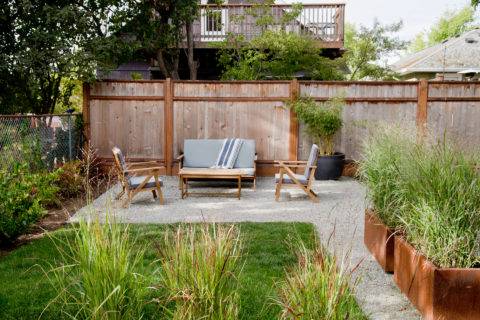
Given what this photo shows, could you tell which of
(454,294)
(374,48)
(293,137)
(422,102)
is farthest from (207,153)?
(374,48)

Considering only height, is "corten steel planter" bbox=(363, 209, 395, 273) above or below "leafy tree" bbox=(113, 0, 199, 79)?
below

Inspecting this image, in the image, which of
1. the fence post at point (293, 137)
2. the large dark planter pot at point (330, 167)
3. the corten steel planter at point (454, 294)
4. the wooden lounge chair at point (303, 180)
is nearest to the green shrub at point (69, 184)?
the wooden lounge chair at point (303, 180)

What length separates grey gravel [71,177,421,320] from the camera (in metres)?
4.21

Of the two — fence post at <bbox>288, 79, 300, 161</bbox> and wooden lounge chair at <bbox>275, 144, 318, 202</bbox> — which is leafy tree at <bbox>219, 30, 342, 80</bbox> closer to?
fence post at <bbox>288, 79, 300, 161</bbox>

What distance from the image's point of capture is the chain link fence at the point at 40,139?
7.52 m

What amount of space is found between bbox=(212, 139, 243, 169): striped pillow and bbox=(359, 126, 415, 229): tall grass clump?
447 cm

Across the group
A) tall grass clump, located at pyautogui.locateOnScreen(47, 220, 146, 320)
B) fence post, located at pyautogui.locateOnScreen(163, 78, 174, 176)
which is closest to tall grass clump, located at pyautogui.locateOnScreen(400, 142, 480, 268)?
tall grass clump, located at pyautogui.locateOnScreen(47, 220, 146, 320)

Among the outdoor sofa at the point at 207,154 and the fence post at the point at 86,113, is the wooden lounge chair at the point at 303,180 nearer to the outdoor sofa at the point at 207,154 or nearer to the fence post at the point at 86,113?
the outdoor sofa at the point at 207,154

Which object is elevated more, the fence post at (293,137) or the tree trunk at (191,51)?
the tree trunk at (191,51)

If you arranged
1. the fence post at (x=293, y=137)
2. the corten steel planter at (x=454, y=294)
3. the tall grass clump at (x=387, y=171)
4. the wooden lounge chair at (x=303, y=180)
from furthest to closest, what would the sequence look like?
1. the fence post at (x=293, y=137)
2. the wooden lounge chair at (x=303, y=180)
3. the tall grass clump at (x=387, y=171)
4. the corten steel planter at (x=454, y=294)

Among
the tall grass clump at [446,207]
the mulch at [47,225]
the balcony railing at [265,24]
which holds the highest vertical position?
the balcony railing at [265,24]

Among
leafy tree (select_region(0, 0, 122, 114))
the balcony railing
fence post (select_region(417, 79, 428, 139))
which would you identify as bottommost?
fence post (select_region(417, 79, 428, 139))

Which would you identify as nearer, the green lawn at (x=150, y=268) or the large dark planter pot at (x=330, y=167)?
the green lawn at (x=150, y=268)

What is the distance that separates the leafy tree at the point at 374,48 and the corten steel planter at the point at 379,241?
421 inches
